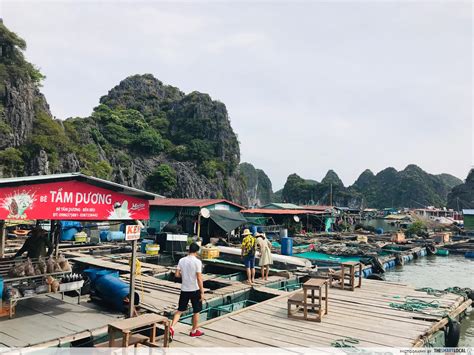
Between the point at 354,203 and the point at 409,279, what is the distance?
13061 centimetres

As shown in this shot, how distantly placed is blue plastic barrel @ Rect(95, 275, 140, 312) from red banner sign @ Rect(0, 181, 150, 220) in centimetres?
168

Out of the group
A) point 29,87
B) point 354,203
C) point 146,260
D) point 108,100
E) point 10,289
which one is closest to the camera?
point 10,289

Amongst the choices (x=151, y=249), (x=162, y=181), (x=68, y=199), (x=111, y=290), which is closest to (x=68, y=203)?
(x=68, y=199)

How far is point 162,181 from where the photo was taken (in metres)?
77.1

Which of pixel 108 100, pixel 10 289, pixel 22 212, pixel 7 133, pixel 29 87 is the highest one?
pixel 108 100

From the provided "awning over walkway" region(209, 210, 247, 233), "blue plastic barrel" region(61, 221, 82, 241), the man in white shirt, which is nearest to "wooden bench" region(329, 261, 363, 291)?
the man in white shirt

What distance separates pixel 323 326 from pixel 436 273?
20799mm

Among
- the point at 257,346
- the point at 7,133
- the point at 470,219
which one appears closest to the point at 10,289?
the point at 257,346

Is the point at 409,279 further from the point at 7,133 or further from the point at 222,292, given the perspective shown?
the point at 7,133

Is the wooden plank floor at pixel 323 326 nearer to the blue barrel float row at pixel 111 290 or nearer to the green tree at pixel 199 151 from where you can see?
the blue barrel float row at pixel 111 290

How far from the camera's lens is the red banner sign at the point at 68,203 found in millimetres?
5938

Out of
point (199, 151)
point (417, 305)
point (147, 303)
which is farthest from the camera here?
point (199, 151)

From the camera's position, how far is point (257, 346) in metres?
6.45

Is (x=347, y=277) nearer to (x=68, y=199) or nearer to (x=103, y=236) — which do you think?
(x=68, y=199)
